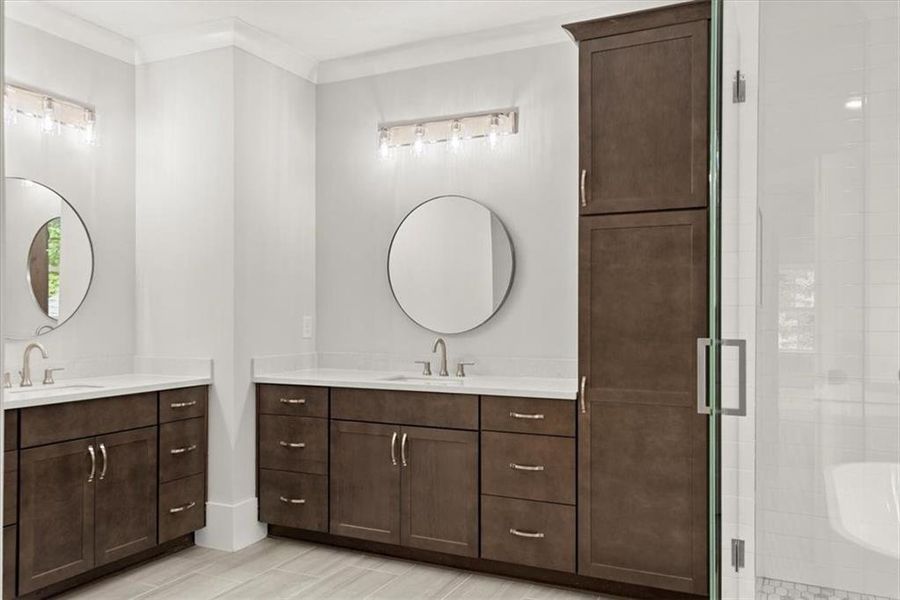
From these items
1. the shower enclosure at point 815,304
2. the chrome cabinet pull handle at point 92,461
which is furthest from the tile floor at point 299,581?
the shower enclosure at point 815,304

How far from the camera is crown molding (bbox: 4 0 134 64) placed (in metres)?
3.41

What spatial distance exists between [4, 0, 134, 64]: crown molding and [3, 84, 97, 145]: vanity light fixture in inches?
12.5

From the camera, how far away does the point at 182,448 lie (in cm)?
361

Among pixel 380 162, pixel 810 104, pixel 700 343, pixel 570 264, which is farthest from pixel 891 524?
pixel 380 162

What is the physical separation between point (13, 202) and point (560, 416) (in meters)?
2.69

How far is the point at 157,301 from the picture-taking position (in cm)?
394

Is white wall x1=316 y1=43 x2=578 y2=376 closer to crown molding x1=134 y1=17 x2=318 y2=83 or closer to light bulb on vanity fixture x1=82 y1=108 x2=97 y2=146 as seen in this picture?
crown molding x1=134 y1=17 x2=318 y2=83

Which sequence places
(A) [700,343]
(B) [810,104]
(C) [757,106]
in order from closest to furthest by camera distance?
(B) [810,104] < (C) [757,106] < (A) [700,343]

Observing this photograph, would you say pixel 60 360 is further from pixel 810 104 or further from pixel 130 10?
pixel 810 104

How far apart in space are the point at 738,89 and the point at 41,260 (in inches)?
127

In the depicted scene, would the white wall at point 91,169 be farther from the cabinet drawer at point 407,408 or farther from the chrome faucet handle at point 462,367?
the chrome faucet handle at point 462,367

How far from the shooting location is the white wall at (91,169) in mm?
3432

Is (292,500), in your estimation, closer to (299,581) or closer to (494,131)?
(299,581)

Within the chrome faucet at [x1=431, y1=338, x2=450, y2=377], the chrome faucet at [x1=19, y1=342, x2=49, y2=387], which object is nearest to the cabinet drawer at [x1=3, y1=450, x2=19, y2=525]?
the chrome faucet at [x1=19, y1=342, x2=49, y2=387]
